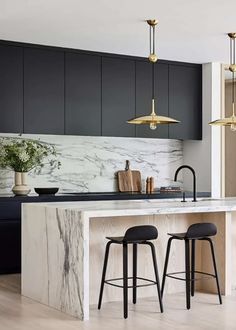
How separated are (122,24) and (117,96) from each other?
1.85 meters

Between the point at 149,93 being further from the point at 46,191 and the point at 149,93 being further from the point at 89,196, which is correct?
the point at 46,191

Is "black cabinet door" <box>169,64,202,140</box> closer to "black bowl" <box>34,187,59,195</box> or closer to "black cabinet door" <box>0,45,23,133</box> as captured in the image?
"black bowl" <box>34,187,59,195</box>

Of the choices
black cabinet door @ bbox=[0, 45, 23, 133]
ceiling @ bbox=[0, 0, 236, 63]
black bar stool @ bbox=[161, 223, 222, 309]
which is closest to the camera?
black bar stool @ bbox=[161, 223, 222, 309]

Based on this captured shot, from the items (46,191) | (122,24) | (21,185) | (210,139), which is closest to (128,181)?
(210,139)

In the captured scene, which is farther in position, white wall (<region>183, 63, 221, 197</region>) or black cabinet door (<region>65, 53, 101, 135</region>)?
white wall (<region>183, 63, 221, 197</region>)

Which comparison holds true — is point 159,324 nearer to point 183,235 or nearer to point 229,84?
point 183,235

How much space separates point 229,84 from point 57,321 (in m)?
5.93

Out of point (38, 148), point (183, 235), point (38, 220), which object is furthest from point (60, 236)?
point (38, 148)

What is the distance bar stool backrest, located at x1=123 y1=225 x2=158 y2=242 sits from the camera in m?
5.25

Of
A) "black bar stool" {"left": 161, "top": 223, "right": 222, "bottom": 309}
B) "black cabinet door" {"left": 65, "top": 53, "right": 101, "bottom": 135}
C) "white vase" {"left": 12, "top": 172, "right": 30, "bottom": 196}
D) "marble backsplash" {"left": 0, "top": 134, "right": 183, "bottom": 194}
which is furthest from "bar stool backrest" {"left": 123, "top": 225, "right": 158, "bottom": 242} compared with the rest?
"marble backsplash" {"left": 0, "top": 134, "right": 183, "bottom": 194}

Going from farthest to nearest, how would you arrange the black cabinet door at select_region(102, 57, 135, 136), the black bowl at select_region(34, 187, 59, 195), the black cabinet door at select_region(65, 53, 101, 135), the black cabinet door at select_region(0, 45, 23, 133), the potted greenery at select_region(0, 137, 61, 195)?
1. the black cabinet door at select_region(102, 57, 135, 136)
2. the black cabinet door at select_region(65, 53, 101, 135)
3. the black bowl at select_region(34, 187, 59, 195)
4. the potted greenery at select_region(0, 137, 61, 195)
5. the black cabinet door at select_region(0, 45, 23, 133)

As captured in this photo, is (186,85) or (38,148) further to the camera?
(186,85)

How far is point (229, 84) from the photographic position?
10008mm

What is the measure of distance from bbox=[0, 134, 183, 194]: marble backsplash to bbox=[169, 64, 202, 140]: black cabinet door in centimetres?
36
